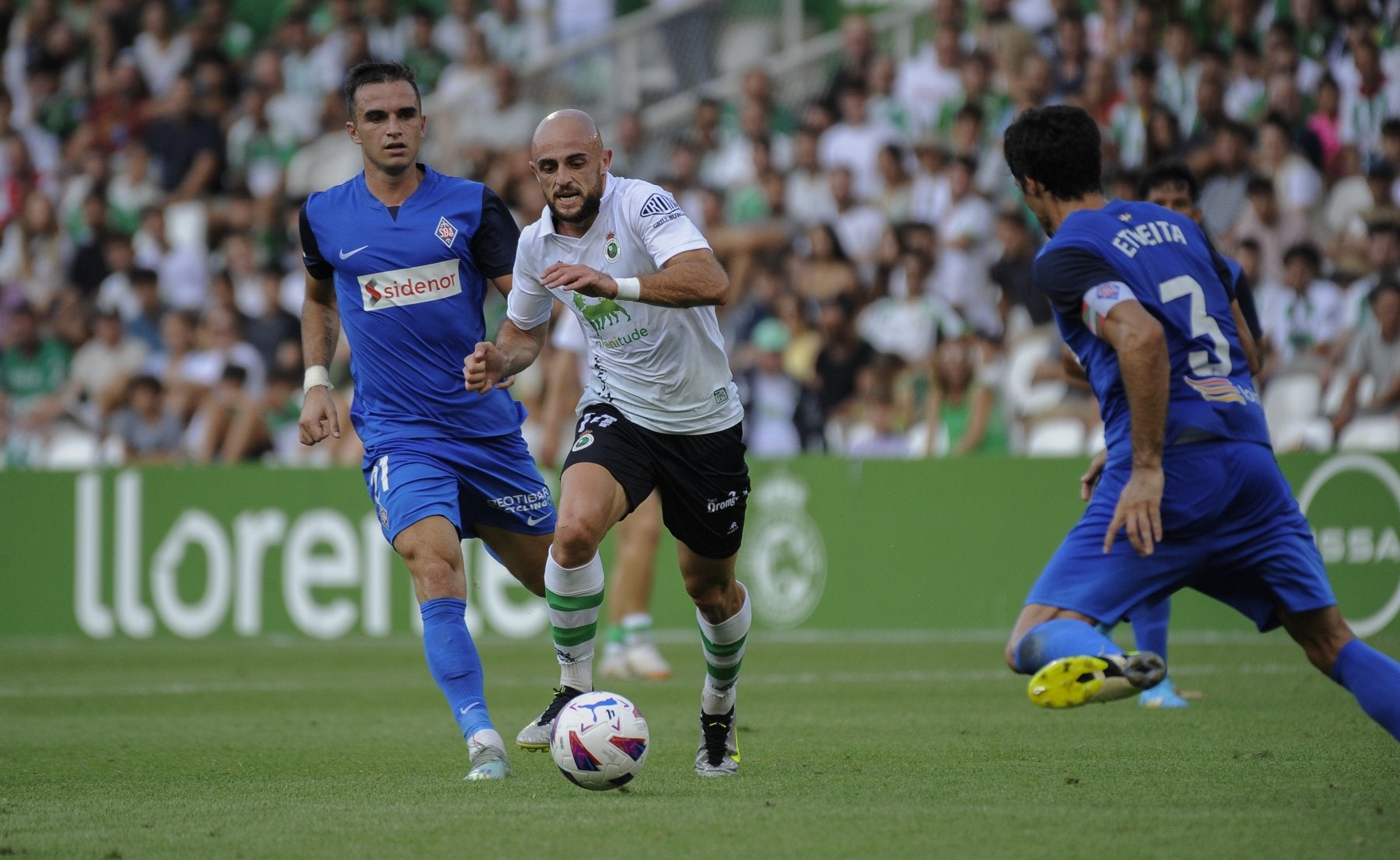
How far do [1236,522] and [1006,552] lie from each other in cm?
848

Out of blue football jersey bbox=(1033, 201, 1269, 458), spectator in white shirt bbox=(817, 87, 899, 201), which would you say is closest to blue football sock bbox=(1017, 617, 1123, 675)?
blue football jersey bbox=(1033, 201, 1269, 458)

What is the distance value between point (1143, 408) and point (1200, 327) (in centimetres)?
→ 47

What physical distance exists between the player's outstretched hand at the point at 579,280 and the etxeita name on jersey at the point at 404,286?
1268mm

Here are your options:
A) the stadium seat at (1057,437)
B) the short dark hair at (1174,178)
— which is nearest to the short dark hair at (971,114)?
the stadium seat at (1057,437)

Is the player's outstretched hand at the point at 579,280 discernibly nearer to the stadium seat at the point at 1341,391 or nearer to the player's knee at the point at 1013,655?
the player's knee at the point at 1013,655

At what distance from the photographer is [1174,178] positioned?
8969 millimetres

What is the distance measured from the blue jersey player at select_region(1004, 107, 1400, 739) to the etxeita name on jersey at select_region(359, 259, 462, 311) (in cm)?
260

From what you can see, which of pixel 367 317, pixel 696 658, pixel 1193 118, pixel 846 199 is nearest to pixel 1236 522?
pixel 367 317

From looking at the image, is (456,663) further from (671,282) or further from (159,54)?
(159,54)

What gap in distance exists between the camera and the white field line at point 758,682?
1099cm

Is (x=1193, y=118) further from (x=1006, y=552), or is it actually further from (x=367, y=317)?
(x=367, y=317)

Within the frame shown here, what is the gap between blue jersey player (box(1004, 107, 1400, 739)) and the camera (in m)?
5.51

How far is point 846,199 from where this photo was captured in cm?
1752

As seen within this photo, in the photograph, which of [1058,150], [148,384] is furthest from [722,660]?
[148,384]
